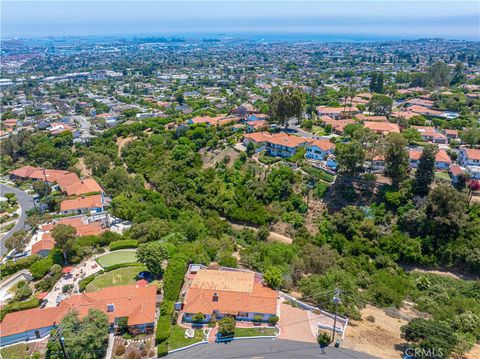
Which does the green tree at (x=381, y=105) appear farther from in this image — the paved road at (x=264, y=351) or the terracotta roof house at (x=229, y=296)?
the paved road at (x=264, y=351)

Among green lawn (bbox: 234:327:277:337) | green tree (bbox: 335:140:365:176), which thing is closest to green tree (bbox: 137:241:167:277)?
green lawn (bbox: 234:327:277:337)

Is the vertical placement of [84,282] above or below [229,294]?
below

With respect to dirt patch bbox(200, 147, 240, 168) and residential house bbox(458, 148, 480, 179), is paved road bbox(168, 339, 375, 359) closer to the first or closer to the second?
residential house bbox(458, 148, 480, 179)

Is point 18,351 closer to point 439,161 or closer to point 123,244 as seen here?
point 123,244

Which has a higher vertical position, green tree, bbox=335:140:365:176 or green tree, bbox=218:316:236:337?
green tree, bbox=335:140:365:176

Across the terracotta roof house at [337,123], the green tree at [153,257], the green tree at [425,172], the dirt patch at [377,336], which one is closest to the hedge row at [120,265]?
the green tree at [153,257]

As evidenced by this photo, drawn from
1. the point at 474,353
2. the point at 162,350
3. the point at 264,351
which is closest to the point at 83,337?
the point at 162,350
